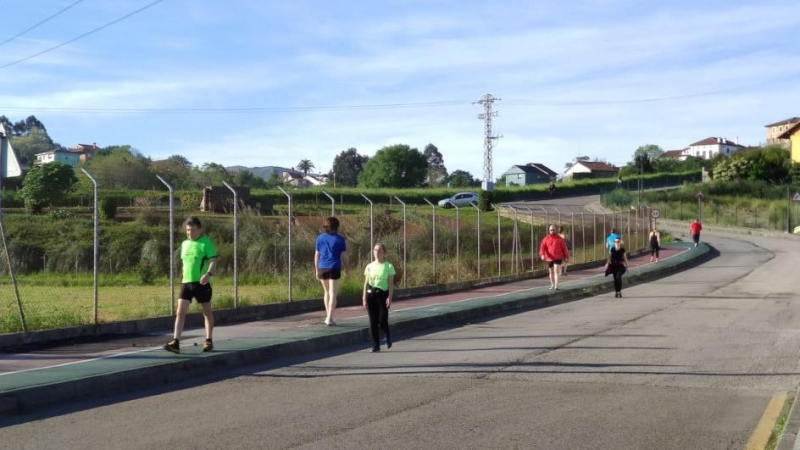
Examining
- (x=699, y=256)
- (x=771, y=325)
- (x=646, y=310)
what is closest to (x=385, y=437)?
(x=771, y=325)

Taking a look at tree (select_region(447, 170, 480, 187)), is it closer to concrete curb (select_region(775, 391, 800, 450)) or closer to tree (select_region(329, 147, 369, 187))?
tree (select_region(329, 147, 369, 187))

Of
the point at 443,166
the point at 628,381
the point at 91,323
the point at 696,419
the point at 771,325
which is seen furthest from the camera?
the point at 443,166

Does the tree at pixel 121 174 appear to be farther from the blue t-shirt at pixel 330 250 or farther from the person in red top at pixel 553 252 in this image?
the blue t-shirt at pixel 330 250

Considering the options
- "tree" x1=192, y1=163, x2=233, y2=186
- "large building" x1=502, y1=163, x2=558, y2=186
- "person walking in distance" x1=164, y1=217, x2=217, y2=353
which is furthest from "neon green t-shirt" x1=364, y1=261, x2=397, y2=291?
"large building" x1=502, y1=163, x2=558, y2=186

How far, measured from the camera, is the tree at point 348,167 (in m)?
150

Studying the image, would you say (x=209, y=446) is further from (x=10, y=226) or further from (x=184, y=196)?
(x=184, y=196)

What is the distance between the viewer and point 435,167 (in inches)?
6339

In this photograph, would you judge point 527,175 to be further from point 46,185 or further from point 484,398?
point 484,398

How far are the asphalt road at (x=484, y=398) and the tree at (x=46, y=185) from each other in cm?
2260

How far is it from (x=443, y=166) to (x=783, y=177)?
82870 mm

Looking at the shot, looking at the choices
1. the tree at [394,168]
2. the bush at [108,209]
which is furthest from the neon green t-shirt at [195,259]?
the tree at [394,168]

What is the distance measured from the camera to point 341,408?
838 centimetres

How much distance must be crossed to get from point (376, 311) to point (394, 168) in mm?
106392

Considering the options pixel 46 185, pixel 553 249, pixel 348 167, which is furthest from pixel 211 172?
pixel 348 167
